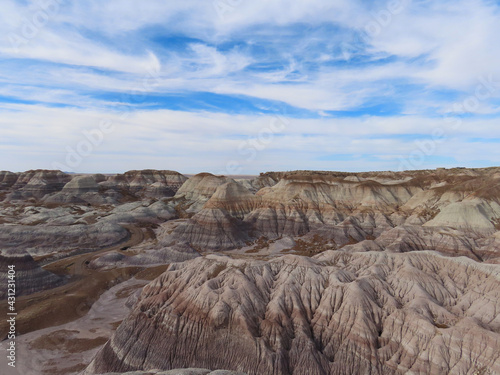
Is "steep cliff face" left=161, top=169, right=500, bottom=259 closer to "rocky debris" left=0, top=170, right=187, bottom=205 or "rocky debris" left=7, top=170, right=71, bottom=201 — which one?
"rocky debris" left=0, top=170, right=187, bottom=205

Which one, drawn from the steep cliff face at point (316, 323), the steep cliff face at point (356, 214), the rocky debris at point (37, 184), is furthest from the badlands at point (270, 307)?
the rocky debris at point (37, 184)

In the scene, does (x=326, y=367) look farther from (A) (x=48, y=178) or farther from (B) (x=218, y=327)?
(A) (x=48, y=178)

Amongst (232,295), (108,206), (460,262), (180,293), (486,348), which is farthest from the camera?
(108,206)

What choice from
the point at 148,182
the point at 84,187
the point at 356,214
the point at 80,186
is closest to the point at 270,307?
the point at 356,214

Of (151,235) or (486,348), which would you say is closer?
(486,348)

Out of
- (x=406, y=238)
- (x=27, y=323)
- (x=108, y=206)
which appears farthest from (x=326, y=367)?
(x=108, y=206)

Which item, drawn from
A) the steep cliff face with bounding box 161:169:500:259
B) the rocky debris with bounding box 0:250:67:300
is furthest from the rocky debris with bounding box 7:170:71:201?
the rocky debris with bounding box 0:250:67:300

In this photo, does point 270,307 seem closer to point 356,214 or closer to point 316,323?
point 316,323
